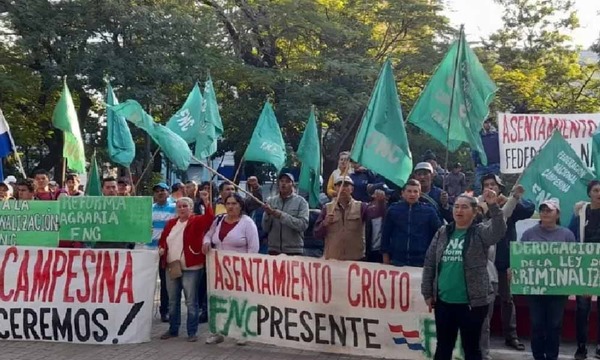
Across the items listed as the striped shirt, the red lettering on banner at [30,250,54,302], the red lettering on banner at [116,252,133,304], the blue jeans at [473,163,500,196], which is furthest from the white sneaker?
the blue jeans at [473,163,500,196]

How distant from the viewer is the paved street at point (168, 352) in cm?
785

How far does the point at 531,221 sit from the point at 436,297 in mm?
5017

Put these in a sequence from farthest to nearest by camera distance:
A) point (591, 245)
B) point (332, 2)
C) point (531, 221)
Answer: point (332, 2) → point (531, 221) → point (591, 245)

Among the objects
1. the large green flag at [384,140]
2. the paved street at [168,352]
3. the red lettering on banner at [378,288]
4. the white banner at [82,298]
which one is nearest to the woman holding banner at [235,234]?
the paved street at [168,352]

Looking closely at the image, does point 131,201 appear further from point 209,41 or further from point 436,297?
point 209,41

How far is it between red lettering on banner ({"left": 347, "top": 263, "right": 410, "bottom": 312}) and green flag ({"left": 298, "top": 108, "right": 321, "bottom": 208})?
9.79 feet

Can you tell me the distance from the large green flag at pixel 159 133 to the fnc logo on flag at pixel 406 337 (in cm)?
345

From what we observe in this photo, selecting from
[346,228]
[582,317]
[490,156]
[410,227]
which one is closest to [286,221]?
[346,228]

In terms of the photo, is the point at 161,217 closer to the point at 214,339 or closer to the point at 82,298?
the point at 82,298

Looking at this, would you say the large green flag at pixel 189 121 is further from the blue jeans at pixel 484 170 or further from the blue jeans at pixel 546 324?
the blue jeans at pixel 546 324

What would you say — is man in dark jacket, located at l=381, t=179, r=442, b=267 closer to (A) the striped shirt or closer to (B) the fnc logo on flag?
(B) the fnc logo on flag

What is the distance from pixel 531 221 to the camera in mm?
10758

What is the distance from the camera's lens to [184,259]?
863cm

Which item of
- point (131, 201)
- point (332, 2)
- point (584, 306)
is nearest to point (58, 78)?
point (332, 2)
